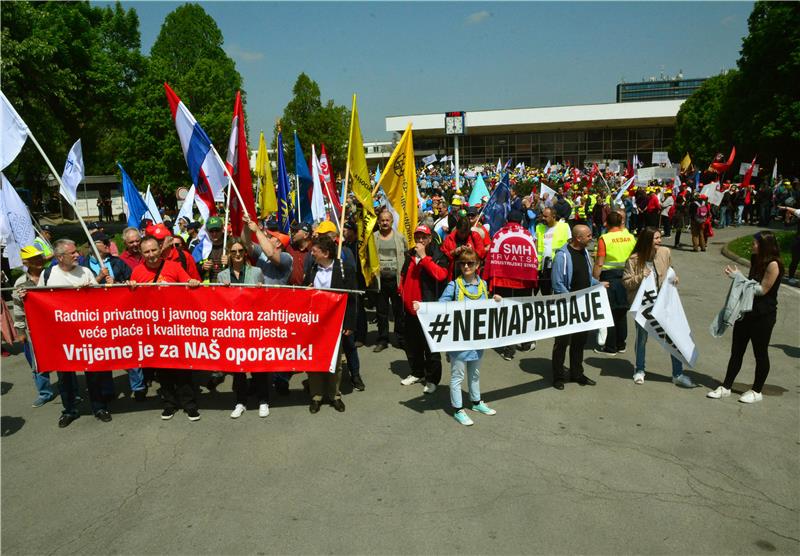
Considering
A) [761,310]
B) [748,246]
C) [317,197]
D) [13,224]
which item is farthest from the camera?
[748,246]

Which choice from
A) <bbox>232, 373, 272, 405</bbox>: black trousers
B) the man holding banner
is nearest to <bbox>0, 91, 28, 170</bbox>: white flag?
the man holding banner

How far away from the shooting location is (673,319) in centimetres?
645

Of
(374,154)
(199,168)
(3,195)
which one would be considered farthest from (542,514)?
(374,154)

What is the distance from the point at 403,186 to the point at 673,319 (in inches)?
147

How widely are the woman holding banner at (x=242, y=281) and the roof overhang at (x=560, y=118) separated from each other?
66929 millimetres

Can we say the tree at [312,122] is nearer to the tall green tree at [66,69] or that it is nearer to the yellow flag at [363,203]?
the tall green tree at [66,69]

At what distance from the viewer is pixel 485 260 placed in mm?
8031

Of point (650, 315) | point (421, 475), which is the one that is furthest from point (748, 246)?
point (421, 475)

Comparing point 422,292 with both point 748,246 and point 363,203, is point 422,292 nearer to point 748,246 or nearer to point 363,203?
point 363,203

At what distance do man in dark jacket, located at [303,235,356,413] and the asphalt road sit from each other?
152 millimetres

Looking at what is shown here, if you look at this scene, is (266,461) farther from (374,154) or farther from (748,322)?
(374,154)

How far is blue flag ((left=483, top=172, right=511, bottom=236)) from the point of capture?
31.9ft

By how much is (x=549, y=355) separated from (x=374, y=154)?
7446cm

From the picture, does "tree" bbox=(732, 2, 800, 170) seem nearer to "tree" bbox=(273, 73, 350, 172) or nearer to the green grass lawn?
the green grass lawn
